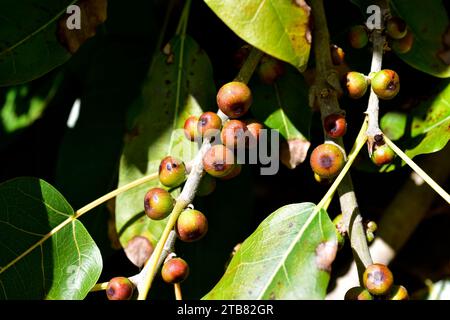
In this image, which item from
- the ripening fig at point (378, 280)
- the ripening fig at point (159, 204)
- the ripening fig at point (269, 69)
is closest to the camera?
the ripening fig at point (378, 280)

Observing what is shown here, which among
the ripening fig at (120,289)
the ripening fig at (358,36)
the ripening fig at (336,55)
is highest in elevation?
the ripening fig at (358,36)

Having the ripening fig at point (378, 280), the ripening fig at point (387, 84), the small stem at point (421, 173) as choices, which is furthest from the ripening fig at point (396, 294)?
the ripening fig at point (387, 84)

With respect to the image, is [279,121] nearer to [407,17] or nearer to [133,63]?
[407,17]

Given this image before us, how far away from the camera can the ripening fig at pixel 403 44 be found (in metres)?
1.02

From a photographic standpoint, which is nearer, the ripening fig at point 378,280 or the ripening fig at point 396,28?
the ripening fig at point 378,280

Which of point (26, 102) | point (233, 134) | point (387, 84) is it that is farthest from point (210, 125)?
point (26, 102)

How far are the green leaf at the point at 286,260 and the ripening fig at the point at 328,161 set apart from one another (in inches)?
2.3

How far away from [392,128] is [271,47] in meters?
0.33

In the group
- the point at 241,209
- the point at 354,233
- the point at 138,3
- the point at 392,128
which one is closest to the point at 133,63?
the point at 138,3

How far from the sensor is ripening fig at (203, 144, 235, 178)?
3.09 feet

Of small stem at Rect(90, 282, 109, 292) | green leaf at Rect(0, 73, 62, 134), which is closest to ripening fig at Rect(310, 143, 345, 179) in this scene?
small stem at Rect(90, 282, 109, 292)

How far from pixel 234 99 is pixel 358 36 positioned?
0.23m

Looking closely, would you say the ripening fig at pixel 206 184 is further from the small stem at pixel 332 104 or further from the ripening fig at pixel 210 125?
the small stem at pixel 332 104
